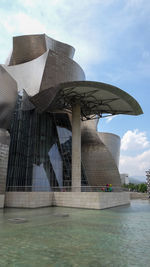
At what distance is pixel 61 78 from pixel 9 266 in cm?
2517

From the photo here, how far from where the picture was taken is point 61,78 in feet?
90.1

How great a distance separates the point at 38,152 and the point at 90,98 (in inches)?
327

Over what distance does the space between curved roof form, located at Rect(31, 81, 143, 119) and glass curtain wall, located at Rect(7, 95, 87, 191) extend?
7.12 ft

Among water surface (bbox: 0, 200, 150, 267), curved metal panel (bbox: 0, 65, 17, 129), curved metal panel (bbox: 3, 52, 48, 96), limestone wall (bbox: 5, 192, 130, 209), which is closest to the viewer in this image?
water surface (bbox: 0, 200, 150, 267)

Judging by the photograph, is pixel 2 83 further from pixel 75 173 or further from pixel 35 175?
pixel 75 173

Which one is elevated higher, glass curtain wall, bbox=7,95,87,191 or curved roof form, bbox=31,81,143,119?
curved roof form, bbox=31,81,143,119

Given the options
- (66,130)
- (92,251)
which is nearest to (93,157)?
(66,130)

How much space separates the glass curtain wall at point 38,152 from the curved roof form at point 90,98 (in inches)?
85.4

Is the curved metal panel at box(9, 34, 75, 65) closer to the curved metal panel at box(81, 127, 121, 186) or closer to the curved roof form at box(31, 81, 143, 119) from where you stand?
the curved roof form at box(31, 81, 143, 119)

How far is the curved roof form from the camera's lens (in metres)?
20.5

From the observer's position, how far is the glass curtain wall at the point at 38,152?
2163 cm

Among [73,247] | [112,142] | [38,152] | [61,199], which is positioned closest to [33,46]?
[38,152]

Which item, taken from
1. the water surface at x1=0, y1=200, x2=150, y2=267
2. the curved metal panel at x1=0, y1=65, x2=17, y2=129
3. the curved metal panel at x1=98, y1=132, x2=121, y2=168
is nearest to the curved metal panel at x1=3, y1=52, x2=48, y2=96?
the curved metal panel at x1=0, y1=65, x2=17, y2=129

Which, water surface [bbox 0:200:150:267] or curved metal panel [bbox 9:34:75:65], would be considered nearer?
water surface [bbox 0:200:150:267]
